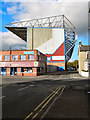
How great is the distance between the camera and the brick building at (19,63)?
113 ft

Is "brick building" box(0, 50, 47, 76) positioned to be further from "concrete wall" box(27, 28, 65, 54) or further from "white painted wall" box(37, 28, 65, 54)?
"concrete wall" box(27, 28, 65, 54)

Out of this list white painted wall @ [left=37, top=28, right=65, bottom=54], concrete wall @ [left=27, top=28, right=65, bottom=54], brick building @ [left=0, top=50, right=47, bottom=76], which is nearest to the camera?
brick building @ [left=0, top=50, right=47, bottom=76]

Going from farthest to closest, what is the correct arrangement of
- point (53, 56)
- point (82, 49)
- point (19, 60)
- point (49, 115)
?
point (53, 56) → point (82, 49) → point (19, 60) → point (49, 115)

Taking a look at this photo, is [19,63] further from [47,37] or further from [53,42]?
[47,37]

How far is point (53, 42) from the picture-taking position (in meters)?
70.4

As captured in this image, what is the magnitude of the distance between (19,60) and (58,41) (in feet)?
131

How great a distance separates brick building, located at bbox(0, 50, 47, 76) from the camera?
34562 millimetres

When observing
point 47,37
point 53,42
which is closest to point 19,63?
point 53,42

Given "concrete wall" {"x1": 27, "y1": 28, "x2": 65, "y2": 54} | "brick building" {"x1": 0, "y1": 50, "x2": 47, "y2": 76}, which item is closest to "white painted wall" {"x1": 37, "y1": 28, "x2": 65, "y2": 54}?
"concrete wall" {"x1": 27, "y1": 28, "x2": 65, "y2": 54}

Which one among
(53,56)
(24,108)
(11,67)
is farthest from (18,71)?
(53,56)

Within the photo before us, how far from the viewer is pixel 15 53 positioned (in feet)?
117

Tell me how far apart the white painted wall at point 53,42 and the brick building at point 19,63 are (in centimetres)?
3577

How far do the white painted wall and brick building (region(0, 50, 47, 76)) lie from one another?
35.8m

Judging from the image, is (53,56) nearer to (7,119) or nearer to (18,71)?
(18,71)
